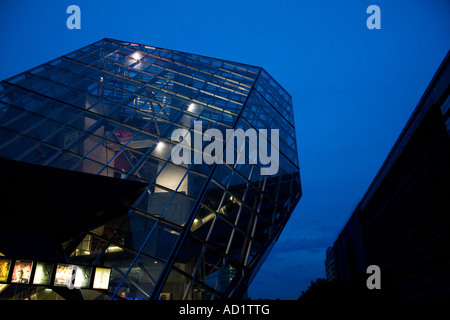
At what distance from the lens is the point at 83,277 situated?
26.4ft

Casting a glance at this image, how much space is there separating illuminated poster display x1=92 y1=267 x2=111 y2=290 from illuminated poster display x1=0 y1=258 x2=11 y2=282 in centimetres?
207

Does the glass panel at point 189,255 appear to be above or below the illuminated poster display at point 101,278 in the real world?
above

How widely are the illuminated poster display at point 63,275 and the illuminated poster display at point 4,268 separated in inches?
44.0

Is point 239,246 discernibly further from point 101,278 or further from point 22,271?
point 22,271

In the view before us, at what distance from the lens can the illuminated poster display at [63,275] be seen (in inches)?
306

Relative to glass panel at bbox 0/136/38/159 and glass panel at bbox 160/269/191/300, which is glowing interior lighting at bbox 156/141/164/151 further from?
glass panel at bbox 160/269/191/300

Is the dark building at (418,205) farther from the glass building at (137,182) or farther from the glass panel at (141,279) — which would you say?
the glass panel at (141,279)

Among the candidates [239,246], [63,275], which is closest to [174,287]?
[63,275]

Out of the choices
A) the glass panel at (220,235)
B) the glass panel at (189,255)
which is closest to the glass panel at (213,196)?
the glass panel at (220,235)

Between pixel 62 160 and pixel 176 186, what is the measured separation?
15.3 feet

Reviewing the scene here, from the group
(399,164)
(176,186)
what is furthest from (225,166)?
(399,164)

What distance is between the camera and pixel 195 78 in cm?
2209

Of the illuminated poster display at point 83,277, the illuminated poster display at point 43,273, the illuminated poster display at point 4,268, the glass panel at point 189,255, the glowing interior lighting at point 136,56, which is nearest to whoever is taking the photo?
the illuminated poster display at point 4,268

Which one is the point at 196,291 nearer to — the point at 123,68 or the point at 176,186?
the point at 176,186
